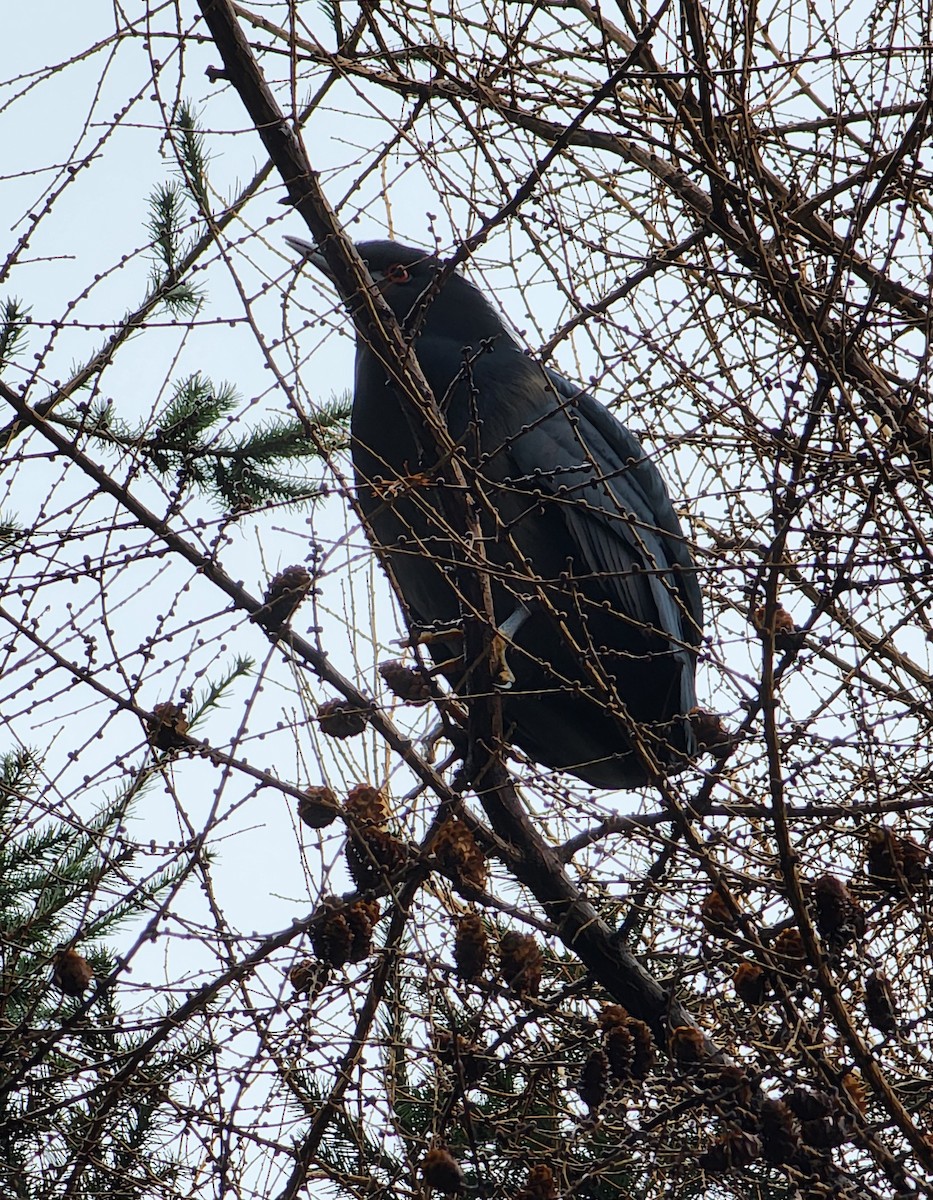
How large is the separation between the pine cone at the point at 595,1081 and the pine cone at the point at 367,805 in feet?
1.94

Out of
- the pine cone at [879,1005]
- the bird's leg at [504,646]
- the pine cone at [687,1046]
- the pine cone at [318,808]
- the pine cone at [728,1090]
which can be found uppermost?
the bird's leg at [504,646]

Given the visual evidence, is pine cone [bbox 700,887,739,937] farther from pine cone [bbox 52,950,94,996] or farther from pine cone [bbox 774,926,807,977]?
pine cone [bbox 52,950,94,996]

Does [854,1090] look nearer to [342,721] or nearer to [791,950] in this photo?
[791,950]

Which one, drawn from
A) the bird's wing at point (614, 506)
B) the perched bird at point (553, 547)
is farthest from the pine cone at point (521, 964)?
the bird's wing at point (614, 506)

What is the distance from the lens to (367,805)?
8.59ft

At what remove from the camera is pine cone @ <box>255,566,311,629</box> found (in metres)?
2.51

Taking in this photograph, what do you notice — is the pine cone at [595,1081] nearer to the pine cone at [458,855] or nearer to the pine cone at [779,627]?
the pine cone at [458,855]

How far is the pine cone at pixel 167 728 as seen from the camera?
2439 millimetres

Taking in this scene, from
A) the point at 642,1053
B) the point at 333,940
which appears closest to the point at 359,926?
the point at 333,940

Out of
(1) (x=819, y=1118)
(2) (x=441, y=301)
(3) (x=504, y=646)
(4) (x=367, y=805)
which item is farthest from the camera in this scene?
(2) (x=441, y=301)

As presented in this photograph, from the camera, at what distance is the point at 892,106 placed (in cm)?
313

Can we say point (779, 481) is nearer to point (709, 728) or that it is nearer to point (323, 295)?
point (709, 728)

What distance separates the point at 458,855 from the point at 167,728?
60 centimetres

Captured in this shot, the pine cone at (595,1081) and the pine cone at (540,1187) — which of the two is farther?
the pine cone at (595,1081)
